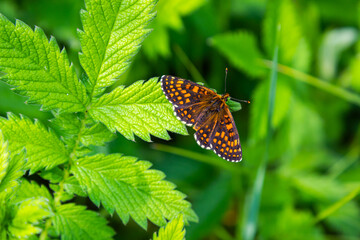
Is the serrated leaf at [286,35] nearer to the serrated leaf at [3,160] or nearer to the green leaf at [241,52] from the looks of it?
the green leaf at [241,52]

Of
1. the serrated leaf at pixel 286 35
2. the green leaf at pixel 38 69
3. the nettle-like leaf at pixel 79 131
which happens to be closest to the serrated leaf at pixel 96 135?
the nettle-like leaf at pixel 79 131

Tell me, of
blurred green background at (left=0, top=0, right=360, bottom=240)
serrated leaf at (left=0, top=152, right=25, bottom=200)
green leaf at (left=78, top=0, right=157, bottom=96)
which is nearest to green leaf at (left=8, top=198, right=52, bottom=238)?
serrated leaf at (left=0, top=152, right=25, bottom=200)

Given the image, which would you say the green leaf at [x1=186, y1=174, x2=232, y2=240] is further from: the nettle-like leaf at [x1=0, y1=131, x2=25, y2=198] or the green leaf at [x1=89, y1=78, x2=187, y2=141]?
the nettle-like leaf at [x1=0, y1=131, x2=25, y2=198]

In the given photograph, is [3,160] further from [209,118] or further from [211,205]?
[211,205]

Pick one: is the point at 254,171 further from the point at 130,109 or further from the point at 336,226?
the point at 130,109

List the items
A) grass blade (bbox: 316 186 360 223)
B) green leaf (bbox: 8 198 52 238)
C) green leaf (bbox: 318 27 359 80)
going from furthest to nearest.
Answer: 1. green leaf (bbox: 318 27 359 80)
2. grass blade (bbox: 316 186 360 223)
3. green leaf (bbox: 8 198 52 238)

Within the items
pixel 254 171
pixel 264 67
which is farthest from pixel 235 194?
pixel 264 67

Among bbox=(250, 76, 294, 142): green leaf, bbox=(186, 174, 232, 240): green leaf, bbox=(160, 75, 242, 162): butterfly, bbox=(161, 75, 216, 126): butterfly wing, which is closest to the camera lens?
bbox=(161, 75, 216, 126): butterfly wing
